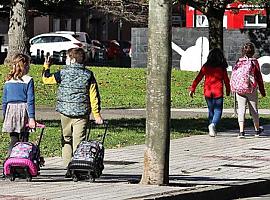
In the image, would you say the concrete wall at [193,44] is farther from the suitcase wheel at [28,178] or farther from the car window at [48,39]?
the suitcase wheel at [28,178]

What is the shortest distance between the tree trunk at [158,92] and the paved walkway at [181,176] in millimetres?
328

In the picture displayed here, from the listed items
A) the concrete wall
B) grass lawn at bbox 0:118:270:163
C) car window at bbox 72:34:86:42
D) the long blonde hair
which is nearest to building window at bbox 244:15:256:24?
car window at bbox 72:34:86:42

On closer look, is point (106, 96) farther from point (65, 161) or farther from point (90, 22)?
point (90, 22)

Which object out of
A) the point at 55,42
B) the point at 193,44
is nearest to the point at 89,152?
the point at 193,44

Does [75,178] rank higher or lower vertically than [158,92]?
lower

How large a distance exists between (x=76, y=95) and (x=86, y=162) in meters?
1.04

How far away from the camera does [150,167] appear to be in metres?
12.2

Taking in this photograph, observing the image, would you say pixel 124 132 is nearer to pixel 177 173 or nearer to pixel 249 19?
pixel 177 173

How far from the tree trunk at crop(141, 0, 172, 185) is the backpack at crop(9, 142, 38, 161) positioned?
4.76 feet

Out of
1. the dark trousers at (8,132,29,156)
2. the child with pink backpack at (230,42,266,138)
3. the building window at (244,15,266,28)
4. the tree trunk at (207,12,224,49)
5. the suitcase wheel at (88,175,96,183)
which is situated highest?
the building window at (244,15,266,28)

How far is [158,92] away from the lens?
1211 centimetres

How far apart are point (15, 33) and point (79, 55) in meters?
18.3

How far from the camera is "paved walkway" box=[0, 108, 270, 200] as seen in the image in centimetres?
1139

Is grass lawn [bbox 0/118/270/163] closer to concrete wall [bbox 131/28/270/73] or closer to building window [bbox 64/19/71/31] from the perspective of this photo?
concrete wall [bbox 131/28/270/73]
